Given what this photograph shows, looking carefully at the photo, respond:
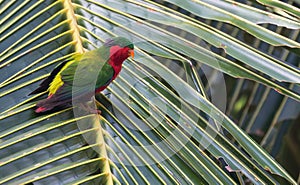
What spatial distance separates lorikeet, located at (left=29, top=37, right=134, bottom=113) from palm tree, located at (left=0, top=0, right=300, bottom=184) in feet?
0.09

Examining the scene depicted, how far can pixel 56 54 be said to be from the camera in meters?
1.14

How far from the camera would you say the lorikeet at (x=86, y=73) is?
1057 millimetres

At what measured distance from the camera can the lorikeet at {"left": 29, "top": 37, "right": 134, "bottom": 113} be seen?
3.47ft

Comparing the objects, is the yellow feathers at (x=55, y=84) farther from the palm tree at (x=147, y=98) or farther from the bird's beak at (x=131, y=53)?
the bird's beak at (x=131, y=53)

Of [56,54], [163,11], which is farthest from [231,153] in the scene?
[56,54]

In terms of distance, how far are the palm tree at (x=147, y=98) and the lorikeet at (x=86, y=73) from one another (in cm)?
3

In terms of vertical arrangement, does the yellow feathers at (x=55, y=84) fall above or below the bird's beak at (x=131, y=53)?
below

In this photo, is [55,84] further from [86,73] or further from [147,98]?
[147,98]

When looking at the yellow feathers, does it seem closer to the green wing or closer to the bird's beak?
the green wing

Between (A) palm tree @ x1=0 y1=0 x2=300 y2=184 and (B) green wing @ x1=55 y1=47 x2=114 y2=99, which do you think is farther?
(B) green wing @ x1=55 y1=47 x2=114 y2=99

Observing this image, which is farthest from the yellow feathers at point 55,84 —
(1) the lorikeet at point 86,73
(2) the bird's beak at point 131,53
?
(2) the bird's beak at point 131,53

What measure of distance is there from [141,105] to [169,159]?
0.12 m

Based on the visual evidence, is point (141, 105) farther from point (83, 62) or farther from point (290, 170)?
point (290, 170)

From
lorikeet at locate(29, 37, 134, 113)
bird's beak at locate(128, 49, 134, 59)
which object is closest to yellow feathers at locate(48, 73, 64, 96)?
lorikeet at locate(29, 37, 134, 113)
